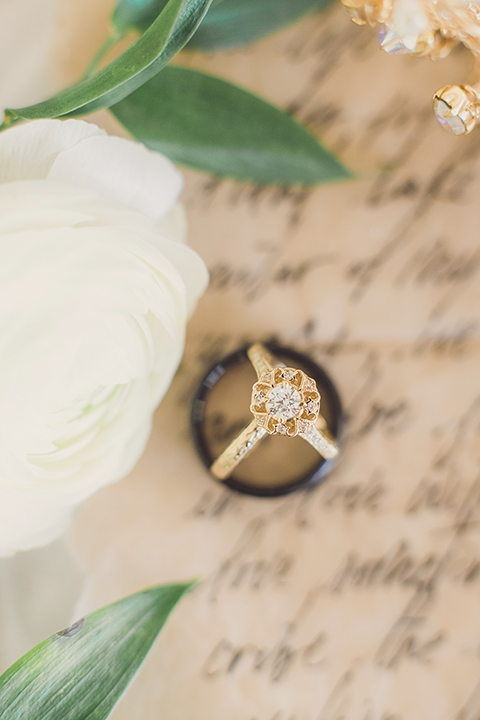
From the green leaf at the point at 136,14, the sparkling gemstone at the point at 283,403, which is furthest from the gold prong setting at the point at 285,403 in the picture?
the green leaf at the point at 136,14

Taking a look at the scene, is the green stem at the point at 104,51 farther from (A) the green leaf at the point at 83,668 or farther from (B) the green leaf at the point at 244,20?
(A) the green leaf at the point at 83,668

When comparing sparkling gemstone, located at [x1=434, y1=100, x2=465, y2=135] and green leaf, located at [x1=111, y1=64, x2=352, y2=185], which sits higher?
sparkling gemstone, located at [x1=434, y1=100, x2=465, y2=135]

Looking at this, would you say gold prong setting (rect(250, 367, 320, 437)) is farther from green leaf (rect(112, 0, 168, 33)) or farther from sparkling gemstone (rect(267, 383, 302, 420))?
green leaf (rect(112, 0, 168, 33))

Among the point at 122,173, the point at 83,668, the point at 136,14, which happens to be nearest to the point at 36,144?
the point at 122,173

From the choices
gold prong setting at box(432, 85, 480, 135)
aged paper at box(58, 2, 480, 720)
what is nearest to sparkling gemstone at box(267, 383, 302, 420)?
aged paper at box(58, 2, 480, 720)

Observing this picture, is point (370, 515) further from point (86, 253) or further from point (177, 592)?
point (86, 253)
